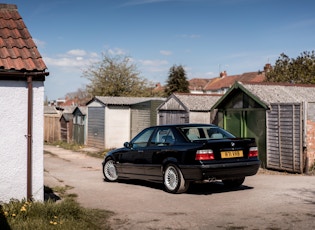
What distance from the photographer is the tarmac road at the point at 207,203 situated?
702 centimetres

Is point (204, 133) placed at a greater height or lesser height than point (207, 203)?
greater

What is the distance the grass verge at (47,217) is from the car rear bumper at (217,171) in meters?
2.35

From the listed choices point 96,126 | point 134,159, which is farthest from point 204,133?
point 96,126

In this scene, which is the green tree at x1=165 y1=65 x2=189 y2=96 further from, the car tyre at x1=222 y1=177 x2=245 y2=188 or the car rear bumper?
the car rear bumper

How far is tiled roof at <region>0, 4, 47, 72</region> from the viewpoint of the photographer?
7.86 metres

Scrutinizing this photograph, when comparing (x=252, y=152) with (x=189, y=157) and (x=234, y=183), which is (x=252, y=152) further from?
(x=189, y=157)

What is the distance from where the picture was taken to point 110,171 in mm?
12453

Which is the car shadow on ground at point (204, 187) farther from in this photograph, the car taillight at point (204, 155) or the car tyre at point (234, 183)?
the car taillight at point (204, 155)

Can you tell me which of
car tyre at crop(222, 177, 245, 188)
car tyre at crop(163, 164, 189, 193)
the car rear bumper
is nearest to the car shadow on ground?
car tyre at crop(222, 177, 245, 188)

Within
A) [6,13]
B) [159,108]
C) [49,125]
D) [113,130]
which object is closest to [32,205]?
Answer: [6,13]

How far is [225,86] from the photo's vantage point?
7969 centimetres

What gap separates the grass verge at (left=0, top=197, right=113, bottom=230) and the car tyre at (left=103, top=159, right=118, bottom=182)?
4.48 metres

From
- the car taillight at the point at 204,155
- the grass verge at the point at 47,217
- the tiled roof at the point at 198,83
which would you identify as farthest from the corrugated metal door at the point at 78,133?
the tiled roof at the point at 198,83

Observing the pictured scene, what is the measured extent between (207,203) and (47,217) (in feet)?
10.9
